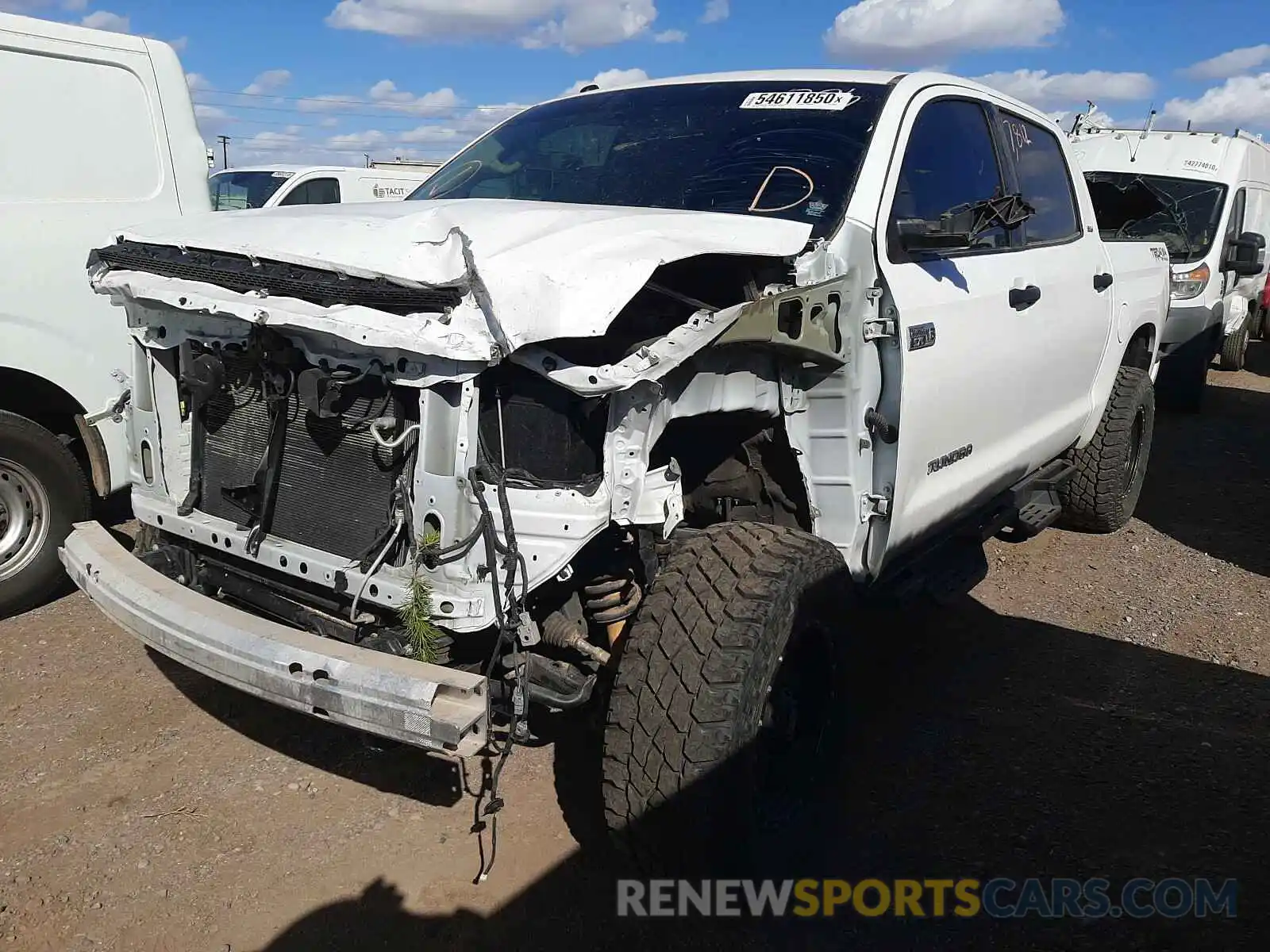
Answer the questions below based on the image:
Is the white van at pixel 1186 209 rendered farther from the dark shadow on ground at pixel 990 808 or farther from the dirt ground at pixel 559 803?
the dark shadow on ground at pixel 990 808

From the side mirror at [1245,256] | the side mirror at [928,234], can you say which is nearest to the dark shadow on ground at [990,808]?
the side mirror at [928,234]

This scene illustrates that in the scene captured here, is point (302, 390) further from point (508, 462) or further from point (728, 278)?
point (728, 278)

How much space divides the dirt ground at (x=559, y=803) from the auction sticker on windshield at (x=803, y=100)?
1.78m

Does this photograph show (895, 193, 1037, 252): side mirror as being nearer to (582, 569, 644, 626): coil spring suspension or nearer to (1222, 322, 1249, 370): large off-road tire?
(582, 569, 644, 626): coil spring suspension

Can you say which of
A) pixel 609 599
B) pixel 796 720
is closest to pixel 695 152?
pixel 609 599

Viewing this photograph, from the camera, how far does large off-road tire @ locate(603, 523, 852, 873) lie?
98.7 inches

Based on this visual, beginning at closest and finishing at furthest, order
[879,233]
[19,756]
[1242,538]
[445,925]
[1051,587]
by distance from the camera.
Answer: [445,925] < [879,233] < [19,756] < [1051,587] < [1242,538]

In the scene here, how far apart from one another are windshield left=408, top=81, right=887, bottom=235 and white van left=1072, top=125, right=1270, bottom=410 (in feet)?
22.2

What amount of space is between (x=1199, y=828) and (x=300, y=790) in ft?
9.13

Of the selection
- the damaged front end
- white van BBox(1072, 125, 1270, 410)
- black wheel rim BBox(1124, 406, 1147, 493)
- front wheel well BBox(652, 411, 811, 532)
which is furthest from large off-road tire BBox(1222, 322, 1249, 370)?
the damaged front end

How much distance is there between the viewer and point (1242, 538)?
593cm

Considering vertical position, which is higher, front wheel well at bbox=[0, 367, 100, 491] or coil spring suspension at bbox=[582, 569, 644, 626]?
front wheel well at bbox=[0, 367, 100, 491]

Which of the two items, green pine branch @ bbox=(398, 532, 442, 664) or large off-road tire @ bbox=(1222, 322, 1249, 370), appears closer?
green pine branch @ bbox=(398, 532, 442, 664)

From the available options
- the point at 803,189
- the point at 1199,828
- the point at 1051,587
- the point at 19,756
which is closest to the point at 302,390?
the point at 803,189
